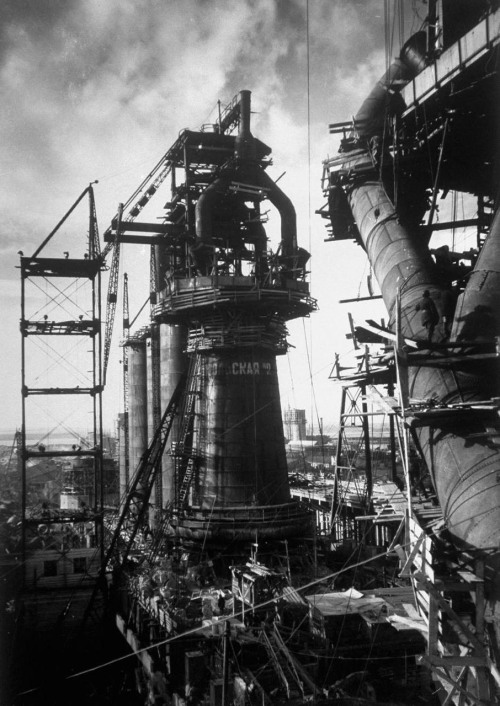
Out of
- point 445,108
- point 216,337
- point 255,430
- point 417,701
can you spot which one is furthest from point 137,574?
point 445,108

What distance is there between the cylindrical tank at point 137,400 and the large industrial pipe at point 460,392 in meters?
45.2

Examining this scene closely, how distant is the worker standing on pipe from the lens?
14391mm

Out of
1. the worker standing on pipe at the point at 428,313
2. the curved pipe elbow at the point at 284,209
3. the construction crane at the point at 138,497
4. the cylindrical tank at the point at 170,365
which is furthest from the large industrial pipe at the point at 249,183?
the worker standing on pipe at the point at 428,313

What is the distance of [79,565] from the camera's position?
3456cm

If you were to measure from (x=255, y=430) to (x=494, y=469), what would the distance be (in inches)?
900

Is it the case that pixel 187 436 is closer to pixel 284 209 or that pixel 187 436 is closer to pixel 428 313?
pixel 284 209

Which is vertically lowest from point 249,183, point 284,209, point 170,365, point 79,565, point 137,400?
point 79,565

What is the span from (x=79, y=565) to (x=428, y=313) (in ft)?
89.3

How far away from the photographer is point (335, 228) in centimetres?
2264

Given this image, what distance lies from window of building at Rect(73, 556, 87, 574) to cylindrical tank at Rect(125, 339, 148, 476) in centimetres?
2341

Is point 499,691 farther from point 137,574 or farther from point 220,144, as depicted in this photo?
point 220,144

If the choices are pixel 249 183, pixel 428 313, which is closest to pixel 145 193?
pixel 249 183

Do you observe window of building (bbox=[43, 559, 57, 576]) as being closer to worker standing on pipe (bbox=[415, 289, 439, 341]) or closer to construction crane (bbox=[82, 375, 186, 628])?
construction crane (bbox=[82, 375, 186, 628])

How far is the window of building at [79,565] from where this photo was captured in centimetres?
3419
